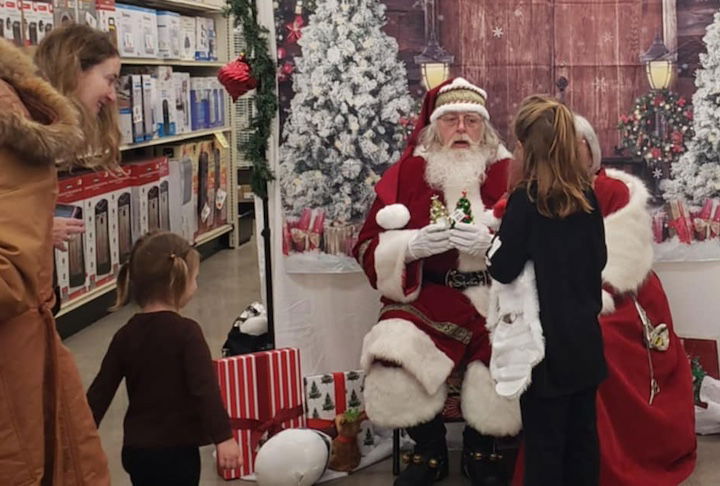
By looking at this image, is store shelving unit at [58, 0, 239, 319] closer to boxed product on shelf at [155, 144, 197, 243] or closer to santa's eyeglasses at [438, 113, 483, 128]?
boxed product on shelf at [155, 144, 197, 243]

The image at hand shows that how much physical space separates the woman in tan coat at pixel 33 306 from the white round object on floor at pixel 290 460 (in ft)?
4.05

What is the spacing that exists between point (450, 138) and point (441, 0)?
530mm

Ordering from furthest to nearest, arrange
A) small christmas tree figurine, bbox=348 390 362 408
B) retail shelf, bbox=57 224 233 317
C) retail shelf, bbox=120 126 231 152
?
retail shelf, bbox=120 126 231 152, retail shelf, bbox=57 224 233 317, small christmas tree figurine, bbox=348 390 362 408

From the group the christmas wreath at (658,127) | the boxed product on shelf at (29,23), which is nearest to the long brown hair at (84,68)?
the christmas wreath at (658,127)

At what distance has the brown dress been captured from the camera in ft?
5.69

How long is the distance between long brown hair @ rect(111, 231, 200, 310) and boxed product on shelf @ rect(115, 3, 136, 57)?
11.8 ft

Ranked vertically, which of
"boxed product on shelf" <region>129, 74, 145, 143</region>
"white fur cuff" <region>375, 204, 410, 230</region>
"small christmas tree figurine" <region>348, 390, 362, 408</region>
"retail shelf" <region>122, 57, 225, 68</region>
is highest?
"retail shelf" <region>122, 57, 225, 68</region>

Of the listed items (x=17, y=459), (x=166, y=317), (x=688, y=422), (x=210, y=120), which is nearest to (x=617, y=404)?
(x=688, y=422)

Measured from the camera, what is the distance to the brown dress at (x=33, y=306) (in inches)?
68.3

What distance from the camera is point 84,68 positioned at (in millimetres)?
2402

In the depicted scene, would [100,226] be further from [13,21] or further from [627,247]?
[627,247]

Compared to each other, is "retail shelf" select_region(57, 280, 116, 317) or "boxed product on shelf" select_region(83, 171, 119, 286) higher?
"boxed product on shelf" select_region(83, 171, 119, 286)

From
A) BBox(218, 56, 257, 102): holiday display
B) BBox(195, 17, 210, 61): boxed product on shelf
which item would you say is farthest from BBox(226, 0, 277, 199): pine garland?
BBox(195, 17, 210, 61): boxed product on shelf

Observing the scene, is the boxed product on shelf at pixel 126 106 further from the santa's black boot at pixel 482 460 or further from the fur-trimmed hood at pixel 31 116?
the fur-trimmed hood at pixel 31 116
